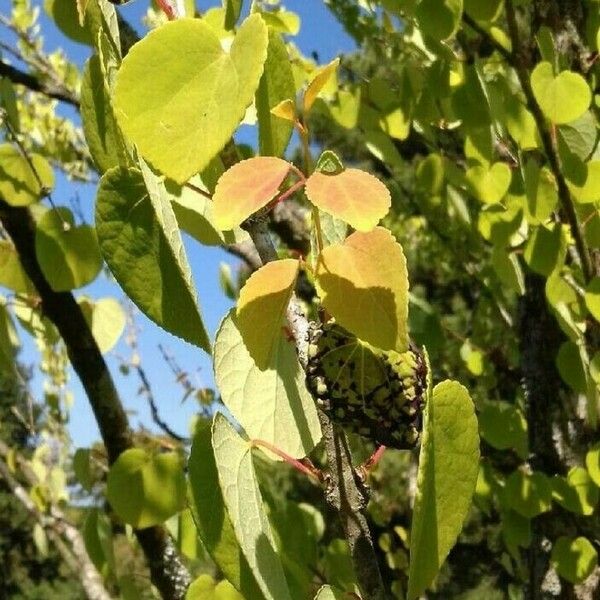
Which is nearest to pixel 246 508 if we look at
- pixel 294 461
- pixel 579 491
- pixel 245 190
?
pixel 294 461

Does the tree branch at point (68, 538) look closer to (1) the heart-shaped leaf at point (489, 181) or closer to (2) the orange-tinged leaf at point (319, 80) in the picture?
(1) the heart-shaped leaf at point (489, 181)

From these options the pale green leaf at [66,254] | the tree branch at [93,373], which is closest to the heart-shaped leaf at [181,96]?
the pale green leaf at [66,254]

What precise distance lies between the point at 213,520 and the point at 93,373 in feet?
1.59

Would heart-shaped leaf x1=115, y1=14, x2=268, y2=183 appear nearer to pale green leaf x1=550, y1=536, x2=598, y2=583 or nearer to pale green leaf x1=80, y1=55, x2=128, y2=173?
pale green leaf x1=80, y1=55, x2=128, y2=173

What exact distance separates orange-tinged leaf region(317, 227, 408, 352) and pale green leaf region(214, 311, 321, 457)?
12 centimetres

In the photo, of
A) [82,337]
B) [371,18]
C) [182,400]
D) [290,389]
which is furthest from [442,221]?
[290,389]

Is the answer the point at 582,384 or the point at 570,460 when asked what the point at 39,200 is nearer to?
the point at 582,384

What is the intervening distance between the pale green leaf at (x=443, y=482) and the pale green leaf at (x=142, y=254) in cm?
12

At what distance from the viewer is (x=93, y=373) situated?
2.92 feet

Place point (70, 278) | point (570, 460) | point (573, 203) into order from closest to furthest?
point (70, 278), point (573, 203), point (570, 460)

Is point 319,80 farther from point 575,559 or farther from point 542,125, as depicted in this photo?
point 575,559

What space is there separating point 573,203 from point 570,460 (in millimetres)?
444

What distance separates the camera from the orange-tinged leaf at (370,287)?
0.32m

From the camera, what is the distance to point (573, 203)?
1033mm
